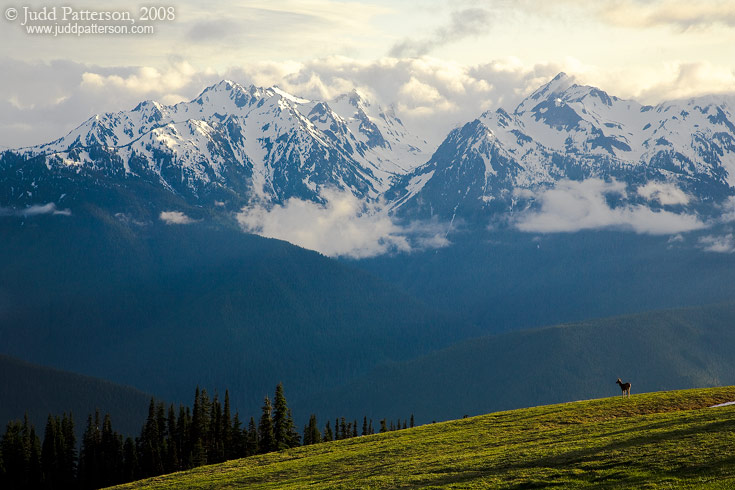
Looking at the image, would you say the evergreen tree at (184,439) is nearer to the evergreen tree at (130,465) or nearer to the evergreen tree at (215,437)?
the evergreen tree at (215,437)

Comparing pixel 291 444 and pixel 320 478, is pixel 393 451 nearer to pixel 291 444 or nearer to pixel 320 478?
pixel 320 478

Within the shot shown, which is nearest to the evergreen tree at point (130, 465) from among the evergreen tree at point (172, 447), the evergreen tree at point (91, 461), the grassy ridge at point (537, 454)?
the evergreen tree at point (91, 461)

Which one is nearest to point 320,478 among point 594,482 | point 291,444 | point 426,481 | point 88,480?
point 426,481

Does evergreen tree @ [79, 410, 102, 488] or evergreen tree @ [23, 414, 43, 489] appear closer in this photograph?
evergreen tree @ [23, 414, 43, 489]

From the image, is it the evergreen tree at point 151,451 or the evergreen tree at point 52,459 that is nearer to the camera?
the evergreen tree at point 151,451

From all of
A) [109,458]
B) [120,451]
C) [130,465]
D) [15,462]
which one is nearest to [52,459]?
[15,462]

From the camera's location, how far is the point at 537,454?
71.1 meters

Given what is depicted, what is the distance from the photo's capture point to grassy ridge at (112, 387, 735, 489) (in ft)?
199

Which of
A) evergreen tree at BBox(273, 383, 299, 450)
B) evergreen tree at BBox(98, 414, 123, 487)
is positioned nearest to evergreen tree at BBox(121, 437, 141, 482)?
evergreen tree at BBox(98, 414, 123, 487)

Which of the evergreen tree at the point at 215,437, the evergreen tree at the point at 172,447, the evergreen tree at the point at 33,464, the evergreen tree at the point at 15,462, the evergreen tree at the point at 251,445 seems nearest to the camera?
the evergreen tree at the point at 251,445

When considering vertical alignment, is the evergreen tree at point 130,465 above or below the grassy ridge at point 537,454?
above

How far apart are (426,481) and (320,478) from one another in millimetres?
15156

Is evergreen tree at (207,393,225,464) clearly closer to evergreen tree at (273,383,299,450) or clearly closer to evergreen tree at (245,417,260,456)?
evergreen tree at (245,417,260,456)

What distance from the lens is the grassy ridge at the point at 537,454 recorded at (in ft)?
199
